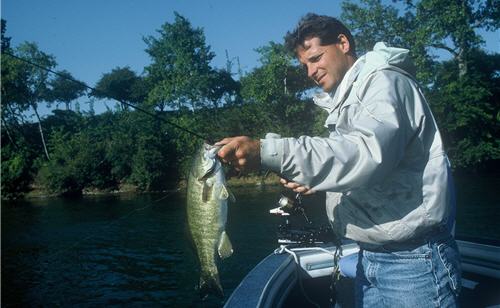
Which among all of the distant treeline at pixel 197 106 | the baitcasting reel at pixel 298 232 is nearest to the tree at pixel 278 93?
the distant treeline at pixel 197 106

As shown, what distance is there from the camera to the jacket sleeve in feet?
5.55

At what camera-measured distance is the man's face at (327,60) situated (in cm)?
244

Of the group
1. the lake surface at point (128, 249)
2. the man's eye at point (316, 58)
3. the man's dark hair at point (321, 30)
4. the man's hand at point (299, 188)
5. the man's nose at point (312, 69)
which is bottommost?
the lake surface at point (128, 249)

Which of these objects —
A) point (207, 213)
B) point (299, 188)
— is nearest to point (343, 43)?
point (299, 188)

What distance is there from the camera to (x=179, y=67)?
45438 millimetres

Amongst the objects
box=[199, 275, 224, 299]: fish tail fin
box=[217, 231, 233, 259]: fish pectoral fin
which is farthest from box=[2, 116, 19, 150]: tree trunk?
box=[217, 231, 233, 259]: fish pectoral fin

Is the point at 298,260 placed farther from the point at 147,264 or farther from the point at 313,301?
the point at 147,264

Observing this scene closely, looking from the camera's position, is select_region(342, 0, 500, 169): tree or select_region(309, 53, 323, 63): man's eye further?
select_region(342, 0, 500, 169): tree

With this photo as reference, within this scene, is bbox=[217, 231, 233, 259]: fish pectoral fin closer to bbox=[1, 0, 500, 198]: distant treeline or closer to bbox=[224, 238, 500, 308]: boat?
bbox=[224, 238, 500, 308]: boat

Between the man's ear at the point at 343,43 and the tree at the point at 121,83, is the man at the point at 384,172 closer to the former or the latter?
the man's ear at the point at 343,43

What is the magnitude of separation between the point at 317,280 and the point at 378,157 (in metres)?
2.83

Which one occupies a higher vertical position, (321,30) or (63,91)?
(63,91)

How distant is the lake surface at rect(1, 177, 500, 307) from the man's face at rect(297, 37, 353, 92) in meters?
3.69

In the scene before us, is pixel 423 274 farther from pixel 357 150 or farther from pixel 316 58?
pixel 316 58
